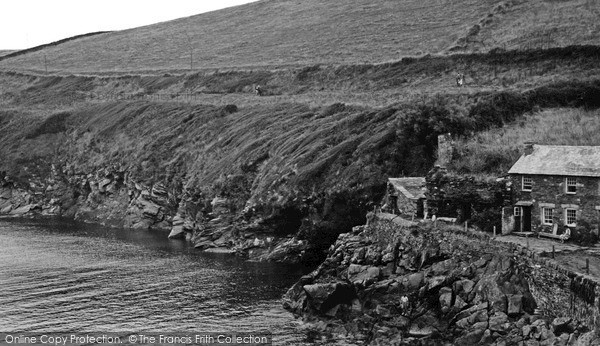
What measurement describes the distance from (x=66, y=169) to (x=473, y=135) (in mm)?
69577

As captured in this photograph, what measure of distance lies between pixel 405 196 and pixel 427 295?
16693 mm

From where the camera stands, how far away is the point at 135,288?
65.7 metres

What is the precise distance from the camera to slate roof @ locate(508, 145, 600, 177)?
52.8m

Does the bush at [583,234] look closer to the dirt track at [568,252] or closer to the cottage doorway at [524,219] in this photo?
the dirt track at [568,252]

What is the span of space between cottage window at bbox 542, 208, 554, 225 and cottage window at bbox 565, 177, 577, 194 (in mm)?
1840

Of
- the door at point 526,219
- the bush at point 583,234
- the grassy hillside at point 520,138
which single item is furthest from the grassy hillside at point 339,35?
the bush at point 583,234

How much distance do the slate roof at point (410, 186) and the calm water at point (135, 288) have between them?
12209 mm

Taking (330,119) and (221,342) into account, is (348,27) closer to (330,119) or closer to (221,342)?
(330,119)

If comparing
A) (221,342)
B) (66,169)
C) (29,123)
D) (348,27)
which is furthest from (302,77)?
(221,342)

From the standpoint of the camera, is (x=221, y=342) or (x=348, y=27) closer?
(x=221, y=342)

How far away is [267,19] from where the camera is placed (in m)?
180

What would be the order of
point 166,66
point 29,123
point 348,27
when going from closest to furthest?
1. point 29,123
2. point 348,27
3. point 166,66

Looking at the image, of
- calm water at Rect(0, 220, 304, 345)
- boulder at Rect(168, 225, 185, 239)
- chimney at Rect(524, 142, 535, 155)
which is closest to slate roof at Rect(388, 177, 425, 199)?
chimney at Rect(524, 142, 535, 155)

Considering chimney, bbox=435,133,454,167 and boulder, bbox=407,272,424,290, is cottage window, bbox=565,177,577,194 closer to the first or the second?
boulder, bbox=407,272,424,290
